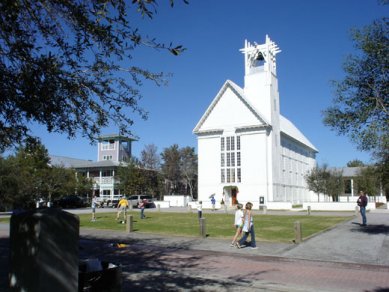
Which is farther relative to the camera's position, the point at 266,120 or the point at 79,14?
the point at 266,120

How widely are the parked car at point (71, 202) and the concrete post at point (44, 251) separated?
51.9 meters

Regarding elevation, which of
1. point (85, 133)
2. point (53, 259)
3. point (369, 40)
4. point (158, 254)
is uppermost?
point (369, 40)

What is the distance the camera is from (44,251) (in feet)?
13.1

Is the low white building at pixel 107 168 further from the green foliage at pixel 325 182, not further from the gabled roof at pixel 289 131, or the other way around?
the green foliage at pixel 325 182

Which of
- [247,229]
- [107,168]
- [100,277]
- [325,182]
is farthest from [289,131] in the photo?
[100,277]

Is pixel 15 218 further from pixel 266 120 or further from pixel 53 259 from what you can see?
pixel 266 120

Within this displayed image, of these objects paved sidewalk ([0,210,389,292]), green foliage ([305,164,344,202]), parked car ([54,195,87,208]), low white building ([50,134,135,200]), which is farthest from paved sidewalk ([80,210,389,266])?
low white building ([50,134,135,200])

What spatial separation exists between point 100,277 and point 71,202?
171 feet

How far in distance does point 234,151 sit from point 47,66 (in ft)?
163

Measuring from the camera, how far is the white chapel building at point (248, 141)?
53344 millimetres

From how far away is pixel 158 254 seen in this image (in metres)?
13.1

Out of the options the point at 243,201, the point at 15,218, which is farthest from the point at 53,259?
the point at 243,201

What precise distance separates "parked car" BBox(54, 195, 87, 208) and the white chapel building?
16.4 m

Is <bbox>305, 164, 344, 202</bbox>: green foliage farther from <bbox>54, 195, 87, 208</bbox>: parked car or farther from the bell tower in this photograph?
<bbox>54, 195, 87, 208</bbox>: parked car
